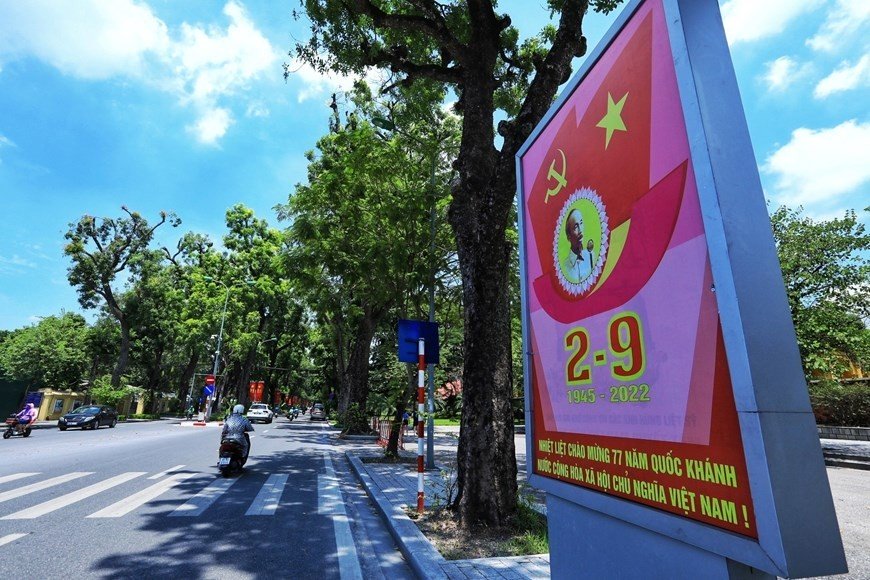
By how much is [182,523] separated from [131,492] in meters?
2.55

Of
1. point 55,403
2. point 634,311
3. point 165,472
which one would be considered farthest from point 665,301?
point 55,403

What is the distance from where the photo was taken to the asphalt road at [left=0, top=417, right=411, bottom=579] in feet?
15.1

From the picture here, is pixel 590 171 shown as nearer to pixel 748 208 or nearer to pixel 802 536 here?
pixel 748 208

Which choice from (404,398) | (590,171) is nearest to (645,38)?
(590,171)

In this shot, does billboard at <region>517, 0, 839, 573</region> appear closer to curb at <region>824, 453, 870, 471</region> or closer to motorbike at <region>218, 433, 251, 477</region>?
motorbike at <region>218, 433, 251, 477</region>

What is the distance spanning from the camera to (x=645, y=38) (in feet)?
7.80

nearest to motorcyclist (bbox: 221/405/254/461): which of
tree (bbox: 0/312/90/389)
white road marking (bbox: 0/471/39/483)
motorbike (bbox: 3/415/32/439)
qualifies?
white road marking (bbox: 0/471/39/483)

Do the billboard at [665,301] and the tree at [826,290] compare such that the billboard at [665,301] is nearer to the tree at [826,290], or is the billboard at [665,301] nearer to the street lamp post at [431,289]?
the street lamp post at [431,289]

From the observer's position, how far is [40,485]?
8078mm

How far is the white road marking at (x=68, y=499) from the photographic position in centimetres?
618

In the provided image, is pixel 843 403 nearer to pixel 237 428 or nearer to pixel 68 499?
pixel 237 428

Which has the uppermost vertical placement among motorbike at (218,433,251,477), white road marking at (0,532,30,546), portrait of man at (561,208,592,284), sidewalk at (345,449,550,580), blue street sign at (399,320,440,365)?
blue street sign at (399,320,440,365)

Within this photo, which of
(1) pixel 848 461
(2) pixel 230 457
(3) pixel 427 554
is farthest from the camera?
(1) pixel 848 461

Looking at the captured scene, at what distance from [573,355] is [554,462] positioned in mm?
774
